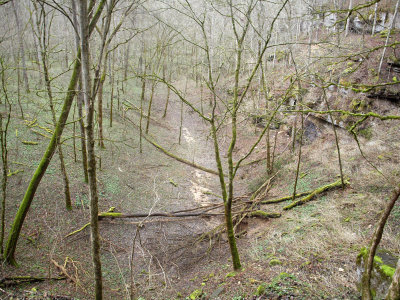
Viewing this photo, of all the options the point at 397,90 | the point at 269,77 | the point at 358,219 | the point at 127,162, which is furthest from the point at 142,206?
the point at 269,77

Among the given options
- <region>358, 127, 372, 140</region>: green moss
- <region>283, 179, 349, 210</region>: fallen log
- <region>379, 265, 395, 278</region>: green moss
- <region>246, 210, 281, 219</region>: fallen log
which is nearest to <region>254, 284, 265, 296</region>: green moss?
<region>379, 265, 395, 278</region>: green moss

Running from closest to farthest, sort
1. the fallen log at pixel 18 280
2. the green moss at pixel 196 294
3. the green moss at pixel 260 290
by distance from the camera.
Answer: the green moss at pixel 260 290
the fallen log at pixel 18 280
the green moss at pixel 196 294

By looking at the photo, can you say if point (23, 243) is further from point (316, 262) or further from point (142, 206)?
point (316, 262)

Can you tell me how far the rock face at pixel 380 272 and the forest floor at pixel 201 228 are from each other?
27.6 inches

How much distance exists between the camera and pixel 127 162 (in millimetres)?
15070

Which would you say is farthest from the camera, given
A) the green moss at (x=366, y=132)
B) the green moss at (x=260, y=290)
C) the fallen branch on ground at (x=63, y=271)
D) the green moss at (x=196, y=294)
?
the green moss at (x=366, y=132)

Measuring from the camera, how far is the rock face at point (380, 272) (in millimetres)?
3801

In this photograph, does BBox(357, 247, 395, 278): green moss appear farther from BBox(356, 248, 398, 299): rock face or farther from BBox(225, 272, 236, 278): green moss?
BBox(225, 272, 236, 278): green moss

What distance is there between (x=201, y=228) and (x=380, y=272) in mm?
7440

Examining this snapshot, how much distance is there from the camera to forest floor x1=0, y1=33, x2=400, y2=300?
5.90 meters

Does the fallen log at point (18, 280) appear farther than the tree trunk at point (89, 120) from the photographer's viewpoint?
Yes

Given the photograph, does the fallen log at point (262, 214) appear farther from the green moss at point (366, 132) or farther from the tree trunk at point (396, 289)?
the green moss at point (366, 132)

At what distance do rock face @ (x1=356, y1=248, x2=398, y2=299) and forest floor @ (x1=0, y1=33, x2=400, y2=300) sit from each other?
0.70 metres

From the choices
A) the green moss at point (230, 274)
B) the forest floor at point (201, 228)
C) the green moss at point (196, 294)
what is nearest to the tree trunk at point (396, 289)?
the forest floor at point (201, 228)
